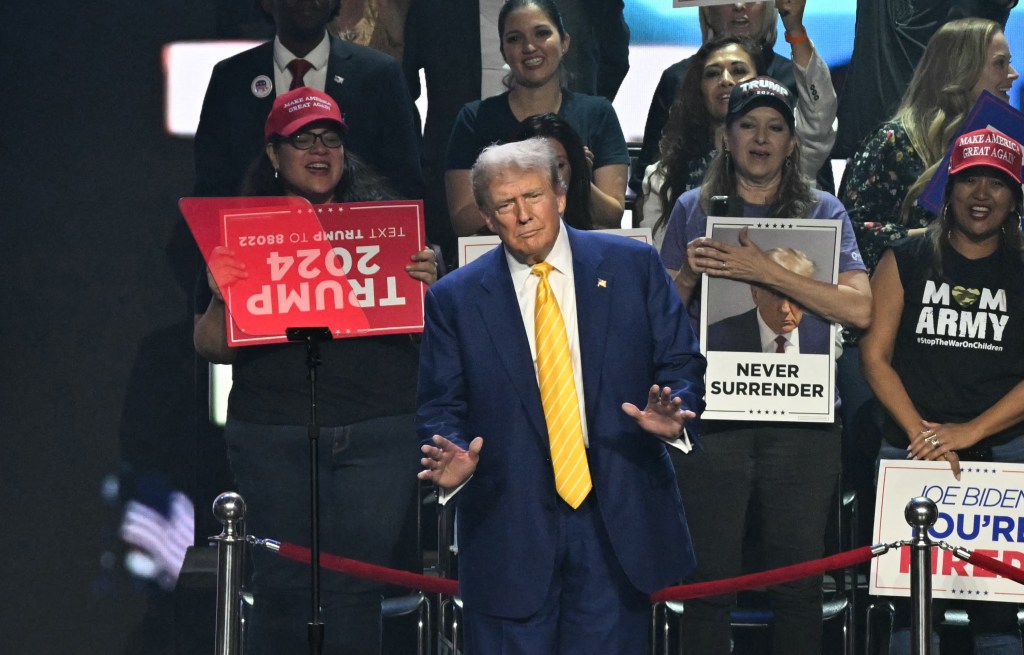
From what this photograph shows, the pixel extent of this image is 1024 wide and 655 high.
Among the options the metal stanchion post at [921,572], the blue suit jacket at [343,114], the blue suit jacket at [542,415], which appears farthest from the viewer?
the blue suit jacket at [343,114]

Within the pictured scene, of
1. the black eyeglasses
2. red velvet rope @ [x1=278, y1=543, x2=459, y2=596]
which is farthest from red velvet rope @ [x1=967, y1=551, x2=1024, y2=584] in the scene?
the black eyeglasses

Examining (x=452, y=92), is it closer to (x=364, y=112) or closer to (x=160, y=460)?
(x=364, y=112)

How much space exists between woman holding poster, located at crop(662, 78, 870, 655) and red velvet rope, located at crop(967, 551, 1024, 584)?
0.65 m

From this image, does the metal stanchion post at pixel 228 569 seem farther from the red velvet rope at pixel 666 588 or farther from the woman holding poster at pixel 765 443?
the woman holding poster at pixel 765 443

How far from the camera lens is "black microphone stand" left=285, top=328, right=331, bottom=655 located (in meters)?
4.47

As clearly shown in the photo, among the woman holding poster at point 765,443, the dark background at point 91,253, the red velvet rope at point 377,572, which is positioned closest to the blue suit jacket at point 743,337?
the woman holding poster at point 765,443

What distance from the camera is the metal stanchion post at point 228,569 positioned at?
4402mm

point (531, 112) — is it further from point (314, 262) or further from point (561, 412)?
point (561, 412)

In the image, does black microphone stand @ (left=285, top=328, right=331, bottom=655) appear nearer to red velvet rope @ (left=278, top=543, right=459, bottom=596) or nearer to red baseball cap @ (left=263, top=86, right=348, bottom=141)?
red velvet rope @ (left=278, top=543, right=459, bottom=596)

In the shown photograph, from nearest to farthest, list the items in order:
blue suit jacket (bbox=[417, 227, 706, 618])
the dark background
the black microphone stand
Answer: blue suit jacket (bbox=[417, 227, 706, 618]) → the black microphone stand → the dark background

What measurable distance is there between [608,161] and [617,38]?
81cm

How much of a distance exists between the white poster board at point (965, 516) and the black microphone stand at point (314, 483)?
76.3 inches

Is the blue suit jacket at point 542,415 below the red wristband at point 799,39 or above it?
below

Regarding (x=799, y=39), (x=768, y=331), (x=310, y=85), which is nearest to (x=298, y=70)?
(x=310, y=85)
